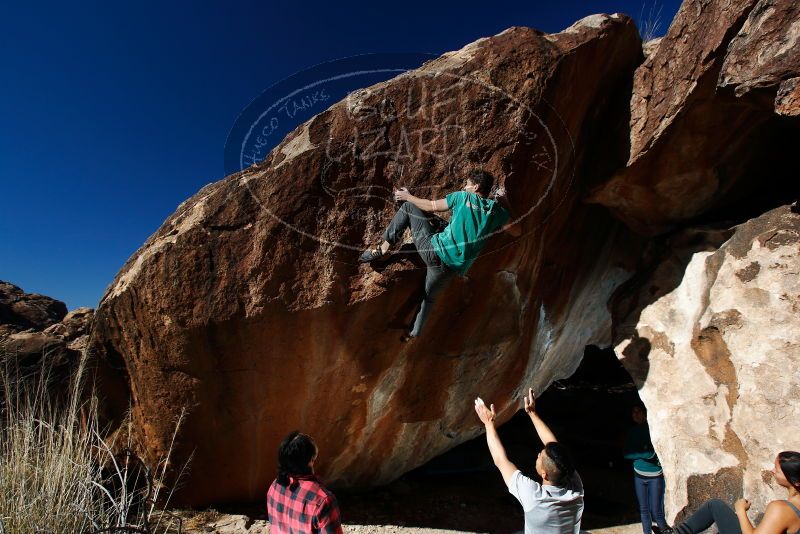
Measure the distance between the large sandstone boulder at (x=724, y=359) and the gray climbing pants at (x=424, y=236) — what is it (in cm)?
221

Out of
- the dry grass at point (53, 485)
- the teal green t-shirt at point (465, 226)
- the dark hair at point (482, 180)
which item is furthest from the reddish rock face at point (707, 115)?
the dry grass at point (53, 485)

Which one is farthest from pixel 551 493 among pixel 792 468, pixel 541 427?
pixel 792 468

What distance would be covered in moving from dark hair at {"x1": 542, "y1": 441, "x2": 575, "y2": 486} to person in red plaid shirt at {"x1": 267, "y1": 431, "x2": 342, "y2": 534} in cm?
99

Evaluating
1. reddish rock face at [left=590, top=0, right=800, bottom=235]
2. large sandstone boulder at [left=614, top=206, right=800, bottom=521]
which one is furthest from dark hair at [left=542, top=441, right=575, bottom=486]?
reddish rock face at [left=590, top=0, right=800, bottom=235]

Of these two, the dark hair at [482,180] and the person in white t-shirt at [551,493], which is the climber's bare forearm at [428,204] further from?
the person in white t-shirt at [551,493]

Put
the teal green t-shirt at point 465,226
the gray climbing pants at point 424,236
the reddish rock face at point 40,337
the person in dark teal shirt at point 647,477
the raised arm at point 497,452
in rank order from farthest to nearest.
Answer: the reddish rock face at point 40,337 → the person in dark teal shirt at point 647,477 → the gray climbing pants at point 424,236 → the teal green t-shirt at point 465,226 → the raised arm at point 497,452

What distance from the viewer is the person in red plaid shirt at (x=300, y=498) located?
1972mm

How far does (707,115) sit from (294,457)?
13.3 ft

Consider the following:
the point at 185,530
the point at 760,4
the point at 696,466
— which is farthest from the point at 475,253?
the point at 185,530

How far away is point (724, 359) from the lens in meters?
3.59

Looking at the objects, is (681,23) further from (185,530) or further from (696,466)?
(185,530)

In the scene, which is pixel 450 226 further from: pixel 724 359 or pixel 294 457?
pixel 724 359

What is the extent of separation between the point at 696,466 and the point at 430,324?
2253mm

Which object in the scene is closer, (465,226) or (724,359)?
(465,226)
